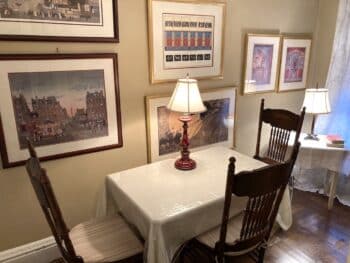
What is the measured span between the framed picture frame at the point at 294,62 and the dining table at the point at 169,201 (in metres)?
1.31

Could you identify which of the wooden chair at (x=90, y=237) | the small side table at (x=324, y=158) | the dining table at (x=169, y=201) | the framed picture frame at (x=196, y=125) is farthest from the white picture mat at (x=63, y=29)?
the small side table at (x=324, y=158)

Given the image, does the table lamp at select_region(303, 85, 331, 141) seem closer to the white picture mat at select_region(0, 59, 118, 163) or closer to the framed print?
the framed print

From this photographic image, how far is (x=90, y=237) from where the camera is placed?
1644mm

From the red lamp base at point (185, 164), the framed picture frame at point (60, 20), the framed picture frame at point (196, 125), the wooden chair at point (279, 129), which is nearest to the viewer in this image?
the framed picture frame at point (60, 20)

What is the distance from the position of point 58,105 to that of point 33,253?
105 cm

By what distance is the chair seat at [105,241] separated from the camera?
1501 mm

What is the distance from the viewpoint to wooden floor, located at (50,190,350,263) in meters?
2.08

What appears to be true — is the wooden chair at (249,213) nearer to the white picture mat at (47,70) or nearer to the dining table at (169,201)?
the dining table at (169,201)

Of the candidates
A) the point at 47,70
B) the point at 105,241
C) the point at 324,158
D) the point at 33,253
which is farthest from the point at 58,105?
the point at 324,158

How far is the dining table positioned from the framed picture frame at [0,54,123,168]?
36 cm

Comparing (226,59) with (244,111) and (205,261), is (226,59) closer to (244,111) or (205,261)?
(244,111)

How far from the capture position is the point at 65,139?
184cm

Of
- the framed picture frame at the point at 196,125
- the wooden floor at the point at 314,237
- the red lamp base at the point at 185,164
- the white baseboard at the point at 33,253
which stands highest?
the framed picture frame at the point at 196,125

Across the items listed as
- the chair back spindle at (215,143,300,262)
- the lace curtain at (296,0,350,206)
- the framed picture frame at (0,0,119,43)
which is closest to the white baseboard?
the chair back spindle at (215,143,300,262)
